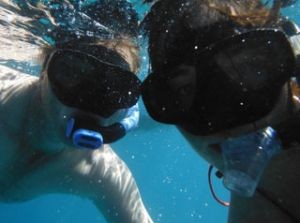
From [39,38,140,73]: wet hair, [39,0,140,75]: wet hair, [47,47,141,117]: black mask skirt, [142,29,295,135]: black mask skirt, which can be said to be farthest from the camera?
[39,0,140,75]: wet hair

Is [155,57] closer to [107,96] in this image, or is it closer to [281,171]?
[281,171]

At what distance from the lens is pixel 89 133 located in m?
4.14

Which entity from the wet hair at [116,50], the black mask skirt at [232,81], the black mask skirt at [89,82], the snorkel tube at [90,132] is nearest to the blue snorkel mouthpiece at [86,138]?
the snorkel tube at [90,132]

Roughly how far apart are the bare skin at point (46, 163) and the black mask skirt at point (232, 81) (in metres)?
2.70

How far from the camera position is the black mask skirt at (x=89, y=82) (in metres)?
4.40

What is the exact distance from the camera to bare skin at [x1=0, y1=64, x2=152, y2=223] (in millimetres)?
5047

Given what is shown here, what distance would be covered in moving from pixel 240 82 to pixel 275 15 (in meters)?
0.54

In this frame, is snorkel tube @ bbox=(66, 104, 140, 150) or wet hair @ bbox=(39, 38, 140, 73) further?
wet hair @ bbox=(39, 38, 140, 73)

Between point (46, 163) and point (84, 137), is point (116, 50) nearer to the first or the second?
point (84, 137)

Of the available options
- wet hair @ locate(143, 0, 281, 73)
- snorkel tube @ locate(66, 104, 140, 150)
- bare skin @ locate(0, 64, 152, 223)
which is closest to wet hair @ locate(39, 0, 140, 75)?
bare skin @ locate(0, 64, 152, 223)

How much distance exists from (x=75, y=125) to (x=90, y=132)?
0.23 metres

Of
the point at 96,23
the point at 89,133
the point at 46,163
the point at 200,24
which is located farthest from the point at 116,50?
the point at 200,24

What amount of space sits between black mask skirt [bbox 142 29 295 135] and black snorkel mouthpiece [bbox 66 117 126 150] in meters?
1.87

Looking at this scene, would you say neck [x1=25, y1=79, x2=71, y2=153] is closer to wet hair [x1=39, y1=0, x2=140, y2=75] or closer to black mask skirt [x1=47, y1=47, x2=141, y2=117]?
black mask skirt [x1=47, y1=47, x2=141, y2=117]
